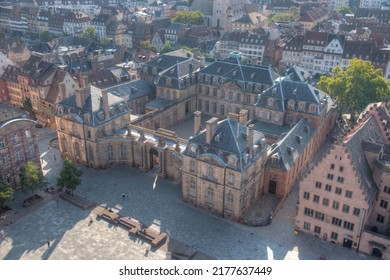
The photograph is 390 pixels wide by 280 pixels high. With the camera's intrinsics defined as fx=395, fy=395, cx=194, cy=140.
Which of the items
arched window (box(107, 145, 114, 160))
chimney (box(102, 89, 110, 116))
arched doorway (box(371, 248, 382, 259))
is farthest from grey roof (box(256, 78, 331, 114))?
arched doorway (box(371, 248, 382, 259))

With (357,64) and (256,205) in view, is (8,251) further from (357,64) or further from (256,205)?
(357,64)

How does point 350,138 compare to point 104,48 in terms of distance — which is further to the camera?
point 104,48

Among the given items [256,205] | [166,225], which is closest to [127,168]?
[166,225]

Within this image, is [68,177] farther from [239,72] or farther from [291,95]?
[239,72]

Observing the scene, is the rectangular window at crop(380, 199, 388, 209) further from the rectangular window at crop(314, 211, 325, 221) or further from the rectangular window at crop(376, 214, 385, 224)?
the rectangular window at crop(314, 211, 325, 221)

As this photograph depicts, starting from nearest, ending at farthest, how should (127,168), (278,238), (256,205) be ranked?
(278,238), (256,205), (127,168)

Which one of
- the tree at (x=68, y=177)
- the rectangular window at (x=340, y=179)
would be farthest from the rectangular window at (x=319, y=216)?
the tree at (x=68, y=177)
